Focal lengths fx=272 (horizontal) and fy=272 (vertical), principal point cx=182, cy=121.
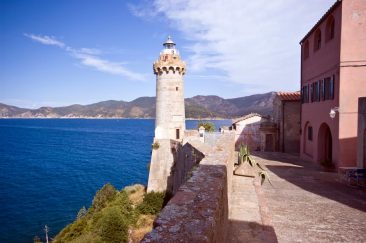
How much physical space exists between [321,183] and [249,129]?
19434 millimetres

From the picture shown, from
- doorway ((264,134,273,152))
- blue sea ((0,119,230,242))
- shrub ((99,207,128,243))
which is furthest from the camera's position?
blue sea ((0,119,230,242))

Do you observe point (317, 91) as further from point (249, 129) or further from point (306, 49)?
point (249, 129)

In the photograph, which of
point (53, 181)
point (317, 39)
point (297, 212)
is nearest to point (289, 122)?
point (317, 39)

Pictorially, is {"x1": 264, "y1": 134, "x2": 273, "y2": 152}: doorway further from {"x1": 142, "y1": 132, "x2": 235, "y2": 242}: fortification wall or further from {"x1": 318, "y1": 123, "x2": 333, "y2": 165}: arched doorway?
{"x1": 142, "y1": 132, "x2": 235, "y2": 242}: fortification wall

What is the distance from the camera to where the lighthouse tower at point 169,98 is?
85.8ft

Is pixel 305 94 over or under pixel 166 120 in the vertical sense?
over

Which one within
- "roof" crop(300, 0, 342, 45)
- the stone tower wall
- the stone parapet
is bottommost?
the stone tower wall

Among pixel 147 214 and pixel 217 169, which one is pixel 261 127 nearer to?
pixel 147 214

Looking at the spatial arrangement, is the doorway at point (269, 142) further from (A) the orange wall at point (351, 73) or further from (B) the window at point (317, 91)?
(A) the orange wall at point (351, 73)

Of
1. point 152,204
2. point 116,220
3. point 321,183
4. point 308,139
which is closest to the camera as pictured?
point 321,183

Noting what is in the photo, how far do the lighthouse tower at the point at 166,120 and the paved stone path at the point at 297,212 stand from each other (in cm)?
1450

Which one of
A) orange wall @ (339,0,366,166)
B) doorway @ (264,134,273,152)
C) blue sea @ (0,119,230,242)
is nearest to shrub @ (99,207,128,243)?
blue sea @ (0,119,230,242)

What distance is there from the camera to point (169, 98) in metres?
26.1

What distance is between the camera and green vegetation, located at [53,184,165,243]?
19594mm
